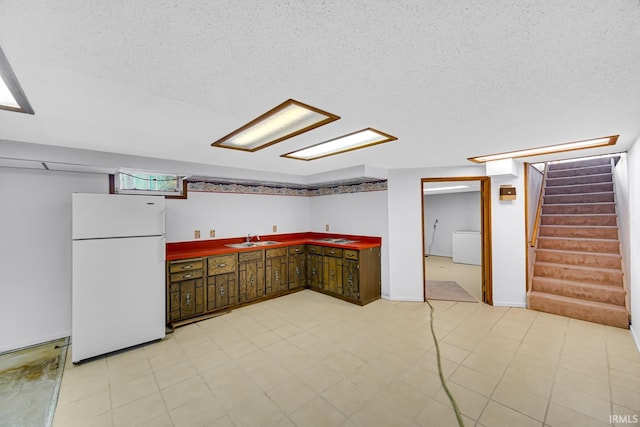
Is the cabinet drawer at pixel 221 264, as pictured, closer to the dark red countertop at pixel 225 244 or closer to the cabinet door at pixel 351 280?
the dark red countertop at pixel 225 244

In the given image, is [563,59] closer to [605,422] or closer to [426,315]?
[605,422]

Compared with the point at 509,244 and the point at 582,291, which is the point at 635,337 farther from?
the point at 509,244

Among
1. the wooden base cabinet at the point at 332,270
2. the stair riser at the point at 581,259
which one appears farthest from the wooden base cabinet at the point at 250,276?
the stair riser at the point at 581,259

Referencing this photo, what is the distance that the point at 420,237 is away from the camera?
425cm

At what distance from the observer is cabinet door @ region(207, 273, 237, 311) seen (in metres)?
3.76

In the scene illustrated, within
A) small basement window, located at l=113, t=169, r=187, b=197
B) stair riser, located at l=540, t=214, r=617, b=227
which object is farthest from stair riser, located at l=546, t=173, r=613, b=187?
small basement window, located at l=113, t=169, r=187, b=197

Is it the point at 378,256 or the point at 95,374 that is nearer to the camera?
the point at 95,374

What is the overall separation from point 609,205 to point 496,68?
17.1 ft

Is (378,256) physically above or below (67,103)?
below

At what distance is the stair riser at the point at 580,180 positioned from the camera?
17.1 ft

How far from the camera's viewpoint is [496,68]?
1.32m

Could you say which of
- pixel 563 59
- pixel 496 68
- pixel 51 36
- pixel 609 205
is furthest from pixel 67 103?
pixel 609 205

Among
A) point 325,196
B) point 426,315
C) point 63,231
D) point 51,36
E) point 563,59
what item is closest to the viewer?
point 51,36

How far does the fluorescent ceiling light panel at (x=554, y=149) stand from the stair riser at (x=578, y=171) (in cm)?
371
